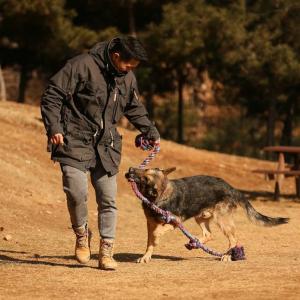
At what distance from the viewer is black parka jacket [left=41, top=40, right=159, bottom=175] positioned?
7.56 metres

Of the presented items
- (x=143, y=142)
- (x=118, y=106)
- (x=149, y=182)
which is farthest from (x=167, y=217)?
(x=118, y=106)

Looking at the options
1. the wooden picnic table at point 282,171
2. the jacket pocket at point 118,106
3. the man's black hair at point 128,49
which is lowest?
the wooden picnic table at point 282,171

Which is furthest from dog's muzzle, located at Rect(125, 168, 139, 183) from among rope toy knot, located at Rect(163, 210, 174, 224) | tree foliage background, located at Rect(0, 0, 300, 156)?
tree foliage background, located at Rect(0, 0, 300, 156)

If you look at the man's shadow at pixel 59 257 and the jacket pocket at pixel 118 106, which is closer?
the jacket pocket at pixel 118 106

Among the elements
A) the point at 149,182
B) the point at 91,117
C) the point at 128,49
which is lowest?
the point at 149,182

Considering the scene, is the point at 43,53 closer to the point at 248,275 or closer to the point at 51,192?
the point at 51,192

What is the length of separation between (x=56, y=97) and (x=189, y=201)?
2574mm

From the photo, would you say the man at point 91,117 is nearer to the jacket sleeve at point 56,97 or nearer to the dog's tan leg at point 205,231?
the jacket sleeve at point 56,97

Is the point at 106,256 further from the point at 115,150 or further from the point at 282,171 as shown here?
the point at 282,171

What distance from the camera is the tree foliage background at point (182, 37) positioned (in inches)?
1167

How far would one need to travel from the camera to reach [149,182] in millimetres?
9156

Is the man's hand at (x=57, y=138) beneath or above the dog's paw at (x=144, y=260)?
above

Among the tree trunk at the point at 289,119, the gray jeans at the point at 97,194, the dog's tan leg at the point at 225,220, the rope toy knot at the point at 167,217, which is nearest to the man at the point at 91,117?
the gray jeans at the point at 97,194

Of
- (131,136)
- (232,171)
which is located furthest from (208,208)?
(131,136)
